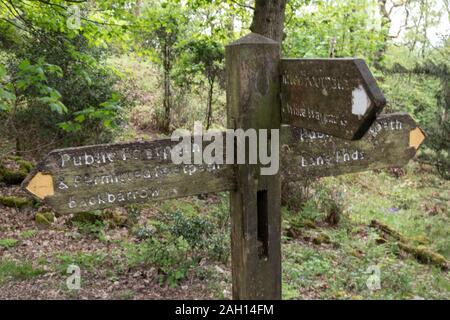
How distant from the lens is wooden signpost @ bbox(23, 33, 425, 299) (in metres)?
1.98

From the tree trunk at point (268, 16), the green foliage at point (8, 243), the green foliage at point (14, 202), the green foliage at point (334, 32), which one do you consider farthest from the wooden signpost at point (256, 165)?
the green foliage at point (334, 32)

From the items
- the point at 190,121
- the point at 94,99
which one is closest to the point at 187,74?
the point at 190,121

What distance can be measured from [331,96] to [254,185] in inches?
27.2

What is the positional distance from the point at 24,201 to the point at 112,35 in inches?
123

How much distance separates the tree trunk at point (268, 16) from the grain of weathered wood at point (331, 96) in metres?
4.03

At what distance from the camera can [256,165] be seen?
89.5 inches

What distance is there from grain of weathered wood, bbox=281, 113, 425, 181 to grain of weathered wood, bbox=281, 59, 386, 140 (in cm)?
26

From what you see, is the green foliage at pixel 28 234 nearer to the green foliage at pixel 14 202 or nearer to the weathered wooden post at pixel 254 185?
the green foliage at pixel 14 202

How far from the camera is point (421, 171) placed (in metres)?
13.8

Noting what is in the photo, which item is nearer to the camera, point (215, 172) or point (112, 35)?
point (215, 172)

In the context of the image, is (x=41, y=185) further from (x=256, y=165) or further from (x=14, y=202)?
(x=14, y=202)

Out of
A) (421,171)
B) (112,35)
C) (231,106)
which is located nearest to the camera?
(231,106)

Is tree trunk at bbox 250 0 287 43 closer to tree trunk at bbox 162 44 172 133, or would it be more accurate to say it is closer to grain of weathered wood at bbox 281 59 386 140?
grain of weathered wood at bbox 281 59 386 140
